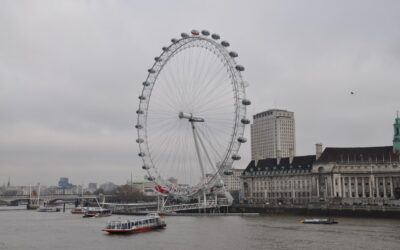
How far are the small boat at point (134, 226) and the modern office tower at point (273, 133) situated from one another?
12000cm

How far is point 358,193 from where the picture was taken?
89312 millimetres

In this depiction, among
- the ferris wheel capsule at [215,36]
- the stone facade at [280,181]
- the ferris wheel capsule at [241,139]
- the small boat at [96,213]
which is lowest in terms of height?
the small boat at [96,213]

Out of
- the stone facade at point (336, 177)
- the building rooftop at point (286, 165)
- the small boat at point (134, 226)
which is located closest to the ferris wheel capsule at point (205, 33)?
the small boat at point (134, 226)

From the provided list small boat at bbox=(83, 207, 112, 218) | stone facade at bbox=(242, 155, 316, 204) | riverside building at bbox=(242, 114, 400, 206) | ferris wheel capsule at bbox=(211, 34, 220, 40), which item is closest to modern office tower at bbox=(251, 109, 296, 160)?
stone facade at bbox=(242, 155, 316, 204)

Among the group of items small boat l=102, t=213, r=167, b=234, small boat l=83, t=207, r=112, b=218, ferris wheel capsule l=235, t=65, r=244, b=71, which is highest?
ferris wheel capsule l=235, t=65, r=244, b=71

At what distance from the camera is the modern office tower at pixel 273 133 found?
568 feet

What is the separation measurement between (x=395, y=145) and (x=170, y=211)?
39646 millimetres

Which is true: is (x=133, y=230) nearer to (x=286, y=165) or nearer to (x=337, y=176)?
(x=337, y=176)

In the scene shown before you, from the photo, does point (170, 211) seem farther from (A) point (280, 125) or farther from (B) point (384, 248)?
(A) point (280, 125)

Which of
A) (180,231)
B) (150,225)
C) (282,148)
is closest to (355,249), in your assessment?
(180,231)

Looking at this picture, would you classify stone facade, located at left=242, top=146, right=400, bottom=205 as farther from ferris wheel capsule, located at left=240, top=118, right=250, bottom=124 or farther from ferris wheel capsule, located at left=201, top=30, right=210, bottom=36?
ferris wheel capsule, located at left=201, top=30, right=210, bottom=36

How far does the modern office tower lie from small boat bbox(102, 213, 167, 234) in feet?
394

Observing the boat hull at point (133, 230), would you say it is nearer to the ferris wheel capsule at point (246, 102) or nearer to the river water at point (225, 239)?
the river water at point (225, 239)

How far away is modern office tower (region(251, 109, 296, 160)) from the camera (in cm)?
17300
